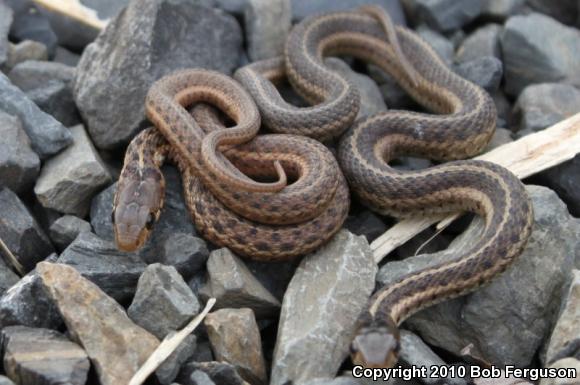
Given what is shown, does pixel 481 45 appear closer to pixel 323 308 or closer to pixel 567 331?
pixel 567 331

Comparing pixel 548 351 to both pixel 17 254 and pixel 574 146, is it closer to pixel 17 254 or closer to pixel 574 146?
pixel 574 146

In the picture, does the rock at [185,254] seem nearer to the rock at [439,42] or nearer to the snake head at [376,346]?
the snake head at [376,346]

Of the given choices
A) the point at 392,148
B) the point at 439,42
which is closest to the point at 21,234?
the point at 392,148

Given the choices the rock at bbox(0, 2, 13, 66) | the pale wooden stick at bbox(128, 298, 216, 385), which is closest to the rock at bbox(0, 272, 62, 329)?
the pale wooden stick at bbox(128, 298, 216, 385)

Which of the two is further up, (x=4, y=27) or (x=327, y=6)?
(x=4, y=27)

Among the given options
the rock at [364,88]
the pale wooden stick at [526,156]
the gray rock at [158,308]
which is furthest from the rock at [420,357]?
the rock at [364,88]

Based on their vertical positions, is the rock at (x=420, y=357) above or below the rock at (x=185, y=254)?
below

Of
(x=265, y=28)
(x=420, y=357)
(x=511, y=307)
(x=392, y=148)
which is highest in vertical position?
(x=265, y=28)
